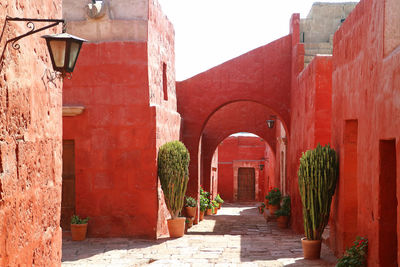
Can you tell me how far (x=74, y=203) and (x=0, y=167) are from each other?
22.2ft

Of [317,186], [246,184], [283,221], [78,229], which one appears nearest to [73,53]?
[317,186]

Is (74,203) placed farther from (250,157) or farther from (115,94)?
(250,157)

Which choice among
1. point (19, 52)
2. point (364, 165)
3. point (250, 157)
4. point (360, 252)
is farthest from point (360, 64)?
point (250, 157)

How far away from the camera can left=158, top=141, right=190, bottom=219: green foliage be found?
403 inches

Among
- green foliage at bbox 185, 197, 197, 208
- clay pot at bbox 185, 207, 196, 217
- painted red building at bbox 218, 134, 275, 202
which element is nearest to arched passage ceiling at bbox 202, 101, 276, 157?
green foliage at bbox 185, 197, 197, 208

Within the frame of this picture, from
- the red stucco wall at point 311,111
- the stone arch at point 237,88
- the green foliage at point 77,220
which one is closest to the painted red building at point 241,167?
the stone arch at point 237,88

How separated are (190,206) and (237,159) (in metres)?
14.1

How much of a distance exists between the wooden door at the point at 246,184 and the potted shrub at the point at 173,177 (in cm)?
1729

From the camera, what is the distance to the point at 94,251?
8.85m

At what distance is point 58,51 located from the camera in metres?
4.57

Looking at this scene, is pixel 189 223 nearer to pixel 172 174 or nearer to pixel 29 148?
pixel 172 174

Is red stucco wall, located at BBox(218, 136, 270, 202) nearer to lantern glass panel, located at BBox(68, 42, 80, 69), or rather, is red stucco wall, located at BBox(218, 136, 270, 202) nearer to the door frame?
the door frame

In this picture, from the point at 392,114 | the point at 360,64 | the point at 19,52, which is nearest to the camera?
the point at 19,52

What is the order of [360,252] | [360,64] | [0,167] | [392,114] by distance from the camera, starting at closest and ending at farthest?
[0,167]
[392,114]
[360,252]
[360,64]
